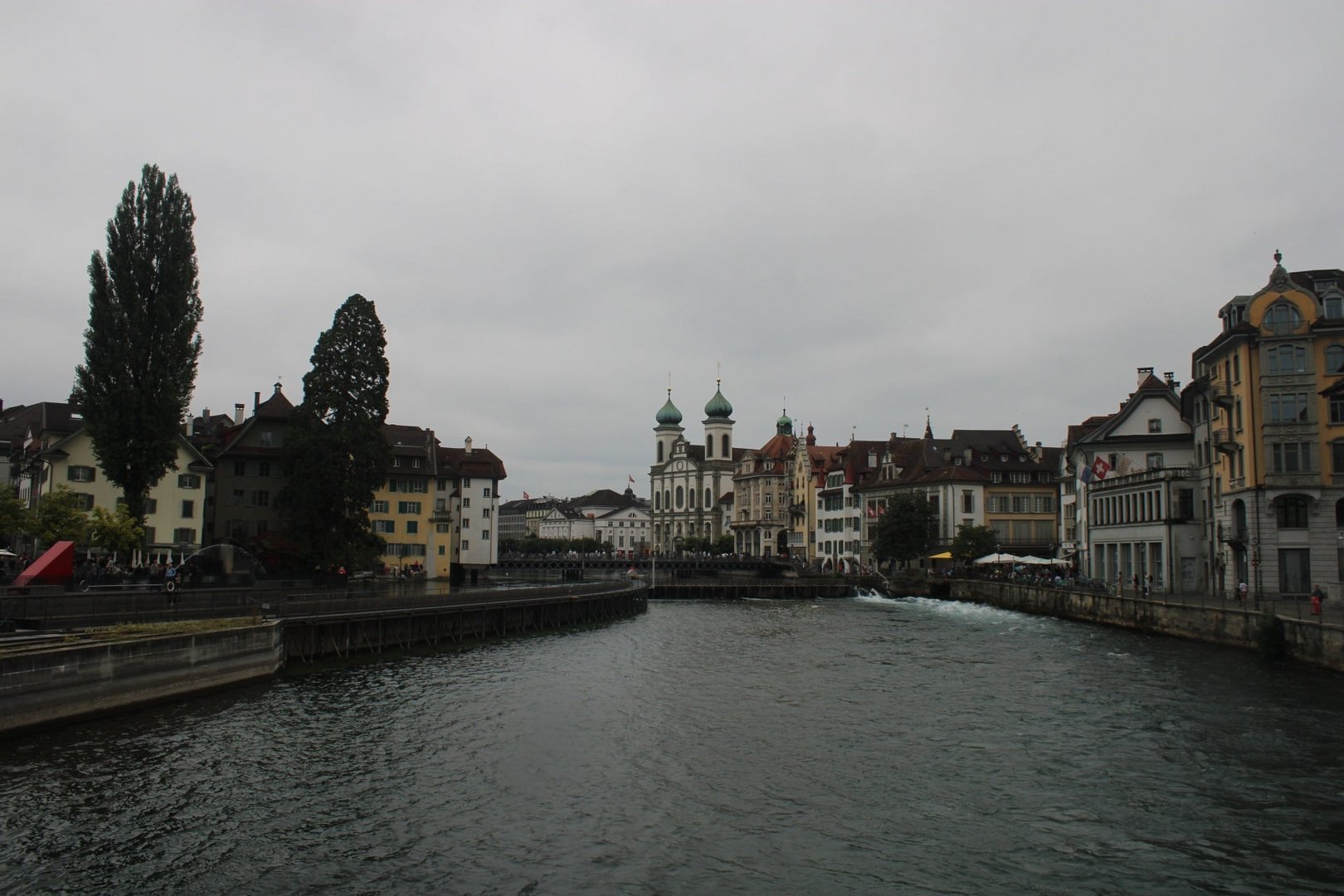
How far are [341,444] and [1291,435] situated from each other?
54301mm

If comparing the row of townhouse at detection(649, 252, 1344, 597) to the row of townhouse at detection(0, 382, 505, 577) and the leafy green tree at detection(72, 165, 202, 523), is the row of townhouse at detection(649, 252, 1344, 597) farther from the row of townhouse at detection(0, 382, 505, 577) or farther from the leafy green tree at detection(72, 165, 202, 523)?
the leafy green tree at detection(72, 165, 202, 523)

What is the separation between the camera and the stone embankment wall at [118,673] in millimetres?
24016

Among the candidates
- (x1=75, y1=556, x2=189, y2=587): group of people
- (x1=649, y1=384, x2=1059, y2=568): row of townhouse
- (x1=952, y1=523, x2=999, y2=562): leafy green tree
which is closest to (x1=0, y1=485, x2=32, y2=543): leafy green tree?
(x1=75, y1=556, x2=189, y2=587): group of people

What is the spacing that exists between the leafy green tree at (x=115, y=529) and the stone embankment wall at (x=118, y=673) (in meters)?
21.0

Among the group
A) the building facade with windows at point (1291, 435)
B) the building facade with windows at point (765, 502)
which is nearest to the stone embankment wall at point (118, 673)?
the building facade with windows at point (1291, 435)

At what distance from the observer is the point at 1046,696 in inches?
1321

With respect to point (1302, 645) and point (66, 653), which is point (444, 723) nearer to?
point (66, 653)

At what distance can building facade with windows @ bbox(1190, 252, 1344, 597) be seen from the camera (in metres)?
50.6

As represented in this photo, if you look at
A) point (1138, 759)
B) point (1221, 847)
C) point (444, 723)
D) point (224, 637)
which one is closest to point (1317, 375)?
point (1138, 759)

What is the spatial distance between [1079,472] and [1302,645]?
44.0 m

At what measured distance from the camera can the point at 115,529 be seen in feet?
168

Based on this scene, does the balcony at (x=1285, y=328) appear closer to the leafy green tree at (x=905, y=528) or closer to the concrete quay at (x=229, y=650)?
the concrete quay at (x=229, y=650)

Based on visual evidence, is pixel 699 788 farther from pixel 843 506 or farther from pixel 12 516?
pixel 843 506

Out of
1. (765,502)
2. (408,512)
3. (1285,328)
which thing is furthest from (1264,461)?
(765,502)
